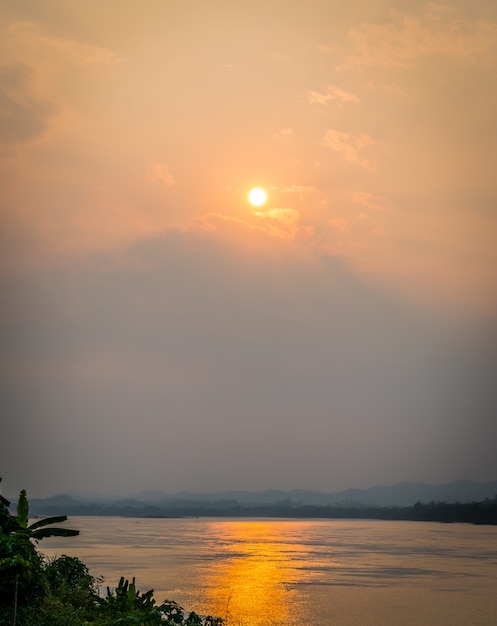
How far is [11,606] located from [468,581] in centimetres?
6416

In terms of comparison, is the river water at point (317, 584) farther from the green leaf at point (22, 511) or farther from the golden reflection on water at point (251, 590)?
the green leaf at point (22, 511)

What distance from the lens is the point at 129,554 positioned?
106 meters

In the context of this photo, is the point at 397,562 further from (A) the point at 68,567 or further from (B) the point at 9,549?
(B) the point at 9,549

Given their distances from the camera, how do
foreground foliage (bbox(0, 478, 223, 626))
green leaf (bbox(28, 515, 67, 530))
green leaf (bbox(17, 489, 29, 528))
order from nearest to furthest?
foreground foliage (bbox(0, 478, 223, 626)), green leaf (bbox(28, 515, 67, 530)), green leaf (bbox(17, 489, 29, 528))

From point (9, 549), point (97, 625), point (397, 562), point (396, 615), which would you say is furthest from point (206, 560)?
point (9, 549)

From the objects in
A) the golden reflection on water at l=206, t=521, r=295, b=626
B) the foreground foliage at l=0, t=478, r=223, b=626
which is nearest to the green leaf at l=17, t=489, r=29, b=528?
the foreground foliage at l=0, t=478, r=223, b=626

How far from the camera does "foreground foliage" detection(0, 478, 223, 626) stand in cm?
2023

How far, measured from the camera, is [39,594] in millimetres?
21422

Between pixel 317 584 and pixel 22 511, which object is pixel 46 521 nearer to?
pixel 22 511

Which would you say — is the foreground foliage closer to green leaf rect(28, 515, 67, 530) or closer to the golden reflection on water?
green leaf rect(28, 515, 67, 530)

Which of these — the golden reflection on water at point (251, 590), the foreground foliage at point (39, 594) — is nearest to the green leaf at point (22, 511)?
the foreground foliage at point (39, 594)

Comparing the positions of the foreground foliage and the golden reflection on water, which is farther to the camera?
the golden reflection on water

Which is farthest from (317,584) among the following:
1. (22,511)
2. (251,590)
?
(22,511)

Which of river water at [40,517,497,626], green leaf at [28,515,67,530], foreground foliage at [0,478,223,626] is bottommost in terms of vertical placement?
river water at [40,517,497,626]
